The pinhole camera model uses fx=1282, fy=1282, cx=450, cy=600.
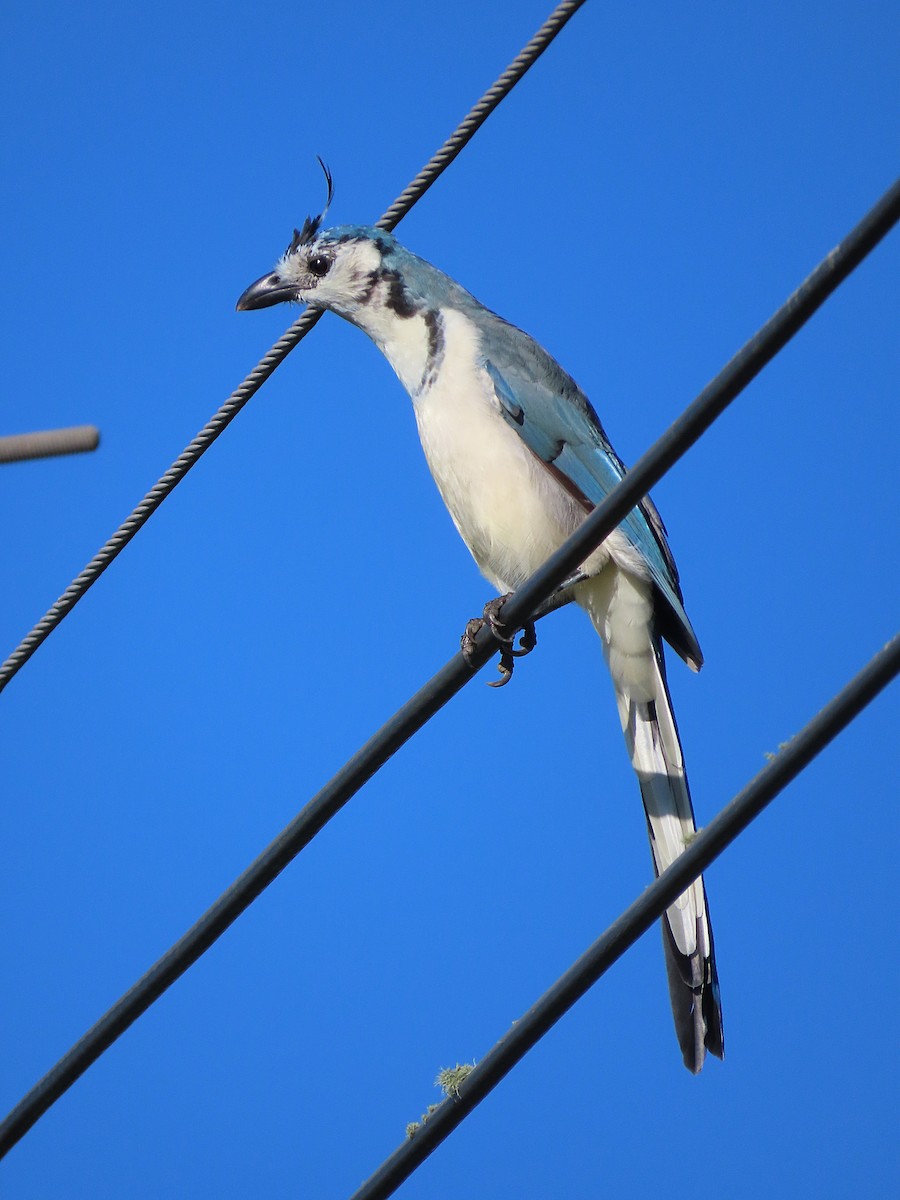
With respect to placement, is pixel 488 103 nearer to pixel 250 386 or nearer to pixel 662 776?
pixel 250 386

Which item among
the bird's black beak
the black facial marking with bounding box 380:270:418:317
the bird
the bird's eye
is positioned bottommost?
the bird

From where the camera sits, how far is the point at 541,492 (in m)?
4.04

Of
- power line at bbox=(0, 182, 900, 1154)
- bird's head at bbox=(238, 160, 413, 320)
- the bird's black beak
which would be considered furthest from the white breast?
power line at bbox=(0, 182, 900, 1154)

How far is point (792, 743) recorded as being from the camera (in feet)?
7.07

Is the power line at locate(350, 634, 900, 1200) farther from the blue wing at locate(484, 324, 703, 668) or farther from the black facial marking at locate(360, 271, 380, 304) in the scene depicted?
the black facial marking at locate(360, 271, 380, 304)

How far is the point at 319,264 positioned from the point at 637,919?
3.14m

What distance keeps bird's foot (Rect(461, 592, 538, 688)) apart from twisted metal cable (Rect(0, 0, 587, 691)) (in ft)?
2.90

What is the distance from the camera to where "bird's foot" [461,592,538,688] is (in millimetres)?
2959

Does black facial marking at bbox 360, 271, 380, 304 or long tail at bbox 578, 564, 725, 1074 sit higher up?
black facial marking at bbox 360, 271, 380, 304

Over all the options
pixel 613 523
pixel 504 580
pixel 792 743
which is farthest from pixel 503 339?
pixel 792 743

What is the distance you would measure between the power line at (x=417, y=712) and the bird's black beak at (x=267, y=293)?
8.06 feet

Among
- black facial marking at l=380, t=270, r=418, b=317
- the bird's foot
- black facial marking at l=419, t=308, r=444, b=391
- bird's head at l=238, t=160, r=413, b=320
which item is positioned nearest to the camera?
the bird's foot

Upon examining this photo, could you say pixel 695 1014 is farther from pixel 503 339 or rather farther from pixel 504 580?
pixel 503 339

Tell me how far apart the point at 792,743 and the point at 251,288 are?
133 inches
